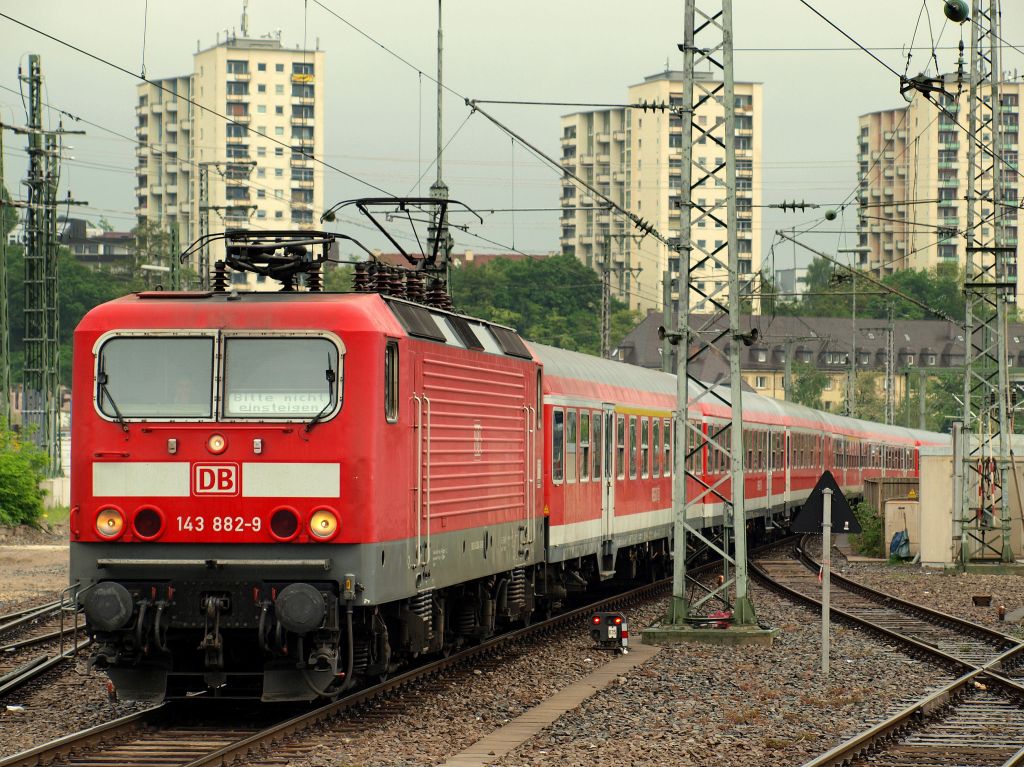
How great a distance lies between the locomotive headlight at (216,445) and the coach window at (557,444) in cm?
822

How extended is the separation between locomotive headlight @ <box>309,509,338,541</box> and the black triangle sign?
627 cm

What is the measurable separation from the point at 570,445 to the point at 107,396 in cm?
972

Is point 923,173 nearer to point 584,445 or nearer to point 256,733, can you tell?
point 584,445

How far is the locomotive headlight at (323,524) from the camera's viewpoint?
12969 millimetres

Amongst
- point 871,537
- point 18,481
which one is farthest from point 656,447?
point 18,481

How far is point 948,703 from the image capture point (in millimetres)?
15664

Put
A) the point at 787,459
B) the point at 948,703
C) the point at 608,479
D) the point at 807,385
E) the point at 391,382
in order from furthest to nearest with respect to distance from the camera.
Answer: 1. the point at 807,385
2. the point at 787,459
3. the point at 608,479
4. the point at 948,703
5. the point at 391,382

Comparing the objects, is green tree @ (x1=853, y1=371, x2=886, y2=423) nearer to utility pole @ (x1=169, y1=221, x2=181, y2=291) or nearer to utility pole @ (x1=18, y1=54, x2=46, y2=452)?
utility pole @ (x1=18, y1=54, x2=46, y2=452)

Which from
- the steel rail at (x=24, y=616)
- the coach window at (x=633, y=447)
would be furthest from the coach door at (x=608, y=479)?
the steel rail at (x=24, y=616)

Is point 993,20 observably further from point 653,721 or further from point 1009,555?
point 653,721

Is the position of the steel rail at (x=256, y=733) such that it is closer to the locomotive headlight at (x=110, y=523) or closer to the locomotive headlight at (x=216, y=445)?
the locomotive headlight at (x=110, y=523)

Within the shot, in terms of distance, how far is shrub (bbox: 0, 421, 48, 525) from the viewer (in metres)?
40.3

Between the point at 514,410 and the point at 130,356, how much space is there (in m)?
6.02

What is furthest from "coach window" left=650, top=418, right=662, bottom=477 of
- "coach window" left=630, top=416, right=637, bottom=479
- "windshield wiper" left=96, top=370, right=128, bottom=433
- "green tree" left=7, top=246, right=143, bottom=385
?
"green tree" left=7, top=246, right=143, bottom=385
